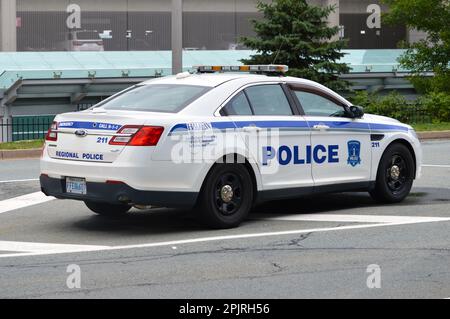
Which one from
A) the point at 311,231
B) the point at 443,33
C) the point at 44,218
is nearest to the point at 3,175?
the point at 44,218

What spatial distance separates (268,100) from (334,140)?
891 millimetres

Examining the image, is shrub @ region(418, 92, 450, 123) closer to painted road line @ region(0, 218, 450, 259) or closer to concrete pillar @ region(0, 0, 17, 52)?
painted road line @ region(0, 218, 450, 259)

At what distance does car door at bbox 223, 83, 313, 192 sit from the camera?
10.4 meters

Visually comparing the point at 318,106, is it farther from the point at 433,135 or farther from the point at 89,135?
the point at 433,135

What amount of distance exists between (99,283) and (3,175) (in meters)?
7.83

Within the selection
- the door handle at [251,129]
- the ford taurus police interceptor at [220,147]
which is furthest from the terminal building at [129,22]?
the door handle at [251,129]

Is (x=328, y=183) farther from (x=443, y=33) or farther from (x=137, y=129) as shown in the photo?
(x=443, y=33)

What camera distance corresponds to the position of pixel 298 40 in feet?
87.5

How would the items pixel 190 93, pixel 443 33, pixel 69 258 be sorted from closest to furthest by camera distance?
pixel 69 258 → pixel 190 93 → pixel 443 33

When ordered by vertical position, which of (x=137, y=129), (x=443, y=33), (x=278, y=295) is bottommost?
(x=278, y=295)

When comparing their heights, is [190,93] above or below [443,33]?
below

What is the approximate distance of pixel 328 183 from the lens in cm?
1110

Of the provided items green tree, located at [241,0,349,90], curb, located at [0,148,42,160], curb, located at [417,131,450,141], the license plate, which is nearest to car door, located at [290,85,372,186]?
the license plate

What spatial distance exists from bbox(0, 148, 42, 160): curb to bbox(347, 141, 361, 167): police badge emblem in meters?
8.40
